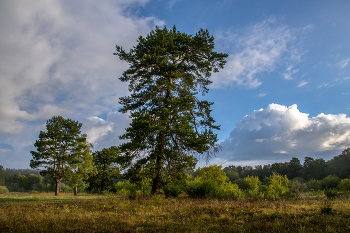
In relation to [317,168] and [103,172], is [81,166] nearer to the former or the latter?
[103,172]

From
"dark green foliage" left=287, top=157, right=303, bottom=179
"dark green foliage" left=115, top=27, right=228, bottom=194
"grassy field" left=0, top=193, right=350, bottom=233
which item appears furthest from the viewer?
"dark green foliage" left=287, top=157, right=303, bottom=179

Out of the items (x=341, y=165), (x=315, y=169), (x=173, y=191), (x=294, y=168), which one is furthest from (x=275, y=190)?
(x=294, y=168)

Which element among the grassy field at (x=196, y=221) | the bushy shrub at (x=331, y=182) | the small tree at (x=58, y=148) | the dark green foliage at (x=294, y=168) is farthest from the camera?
the dark green foliage at (x=294, y=168)

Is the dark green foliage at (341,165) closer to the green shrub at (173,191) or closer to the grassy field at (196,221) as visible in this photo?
the green shrub at (173,191)

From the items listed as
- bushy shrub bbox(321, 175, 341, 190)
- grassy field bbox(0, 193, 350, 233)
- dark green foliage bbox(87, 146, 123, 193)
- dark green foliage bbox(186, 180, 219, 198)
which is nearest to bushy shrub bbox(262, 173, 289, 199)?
dark green foliage bbox(186, 180, 219, 198)

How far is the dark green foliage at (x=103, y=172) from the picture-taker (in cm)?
3900

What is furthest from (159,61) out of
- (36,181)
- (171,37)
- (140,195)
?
(36,181)

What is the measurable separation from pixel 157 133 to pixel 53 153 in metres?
24.9

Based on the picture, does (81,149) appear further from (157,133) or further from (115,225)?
(115,225)

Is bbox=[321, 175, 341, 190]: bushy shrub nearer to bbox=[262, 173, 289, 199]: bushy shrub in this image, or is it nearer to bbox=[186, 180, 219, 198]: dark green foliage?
bbox=[262, 173, 289, 199]: bushy shrub

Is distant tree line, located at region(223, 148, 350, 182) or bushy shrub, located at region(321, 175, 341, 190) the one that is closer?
bushy shrub, located at region(321, 175, 341, 190)

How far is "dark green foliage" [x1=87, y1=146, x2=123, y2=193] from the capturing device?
3900 cm

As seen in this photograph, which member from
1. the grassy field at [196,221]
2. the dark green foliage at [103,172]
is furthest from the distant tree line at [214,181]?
the grassy field at [196,221]

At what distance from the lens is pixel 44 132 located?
30.6 m
